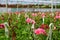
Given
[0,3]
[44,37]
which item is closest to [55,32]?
[44,37]

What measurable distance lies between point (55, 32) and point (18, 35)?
10.3 inches

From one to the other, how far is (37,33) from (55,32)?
0.22m

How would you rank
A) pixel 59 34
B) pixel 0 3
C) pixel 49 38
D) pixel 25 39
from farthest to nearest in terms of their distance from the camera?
pixel 0 3 < pixel 59 34 < pixel 25 39 < pixel 49 38

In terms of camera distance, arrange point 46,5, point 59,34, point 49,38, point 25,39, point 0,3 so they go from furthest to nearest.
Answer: point 46,5 → point 0,3 → point 59,34 → point 25,39 → point 49,38

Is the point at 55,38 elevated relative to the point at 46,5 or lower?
elevated

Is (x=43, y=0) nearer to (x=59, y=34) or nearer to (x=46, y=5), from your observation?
(x=46, y=5)

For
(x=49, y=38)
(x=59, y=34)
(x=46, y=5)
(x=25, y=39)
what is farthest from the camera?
(x=46, y=5)

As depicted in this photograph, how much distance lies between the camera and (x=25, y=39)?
1.50m

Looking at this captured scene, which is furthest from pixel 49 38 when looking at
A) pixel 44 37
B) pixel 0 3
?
pixel 0 3

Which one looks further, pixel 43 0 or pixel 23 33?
pixel 43 0

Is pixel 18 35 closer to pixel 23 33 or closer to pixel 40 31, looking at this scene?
pixel 23 33

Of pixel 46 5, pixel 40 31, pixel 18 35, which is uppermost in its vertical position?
pixel 40 31

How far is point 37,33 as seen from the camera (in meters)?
1.41

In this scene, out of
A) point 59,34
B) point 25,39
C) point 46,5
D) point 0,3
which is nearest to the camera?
point 25,39
